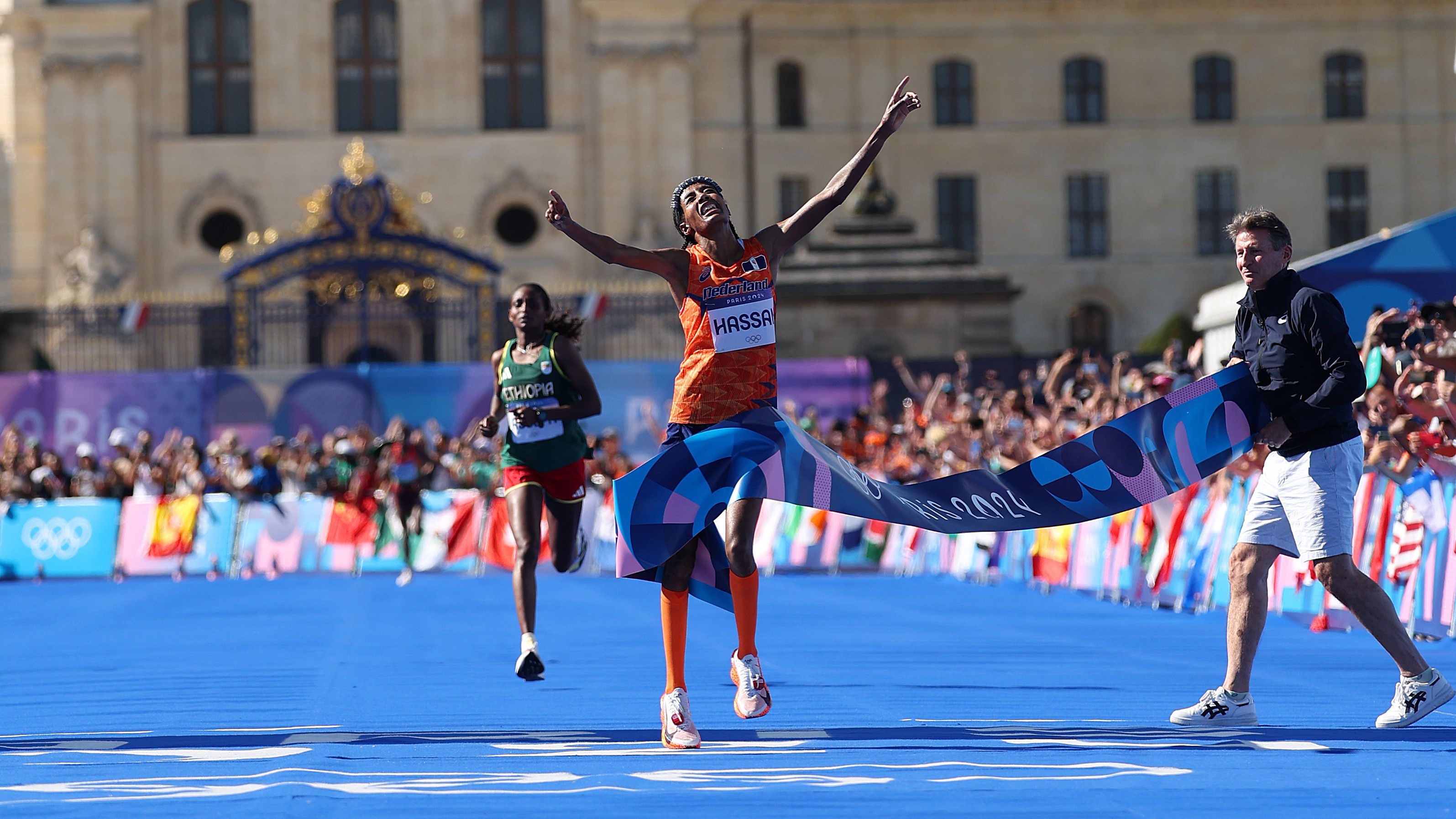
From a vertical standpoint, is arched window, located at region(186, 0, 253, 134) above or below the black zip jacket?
above

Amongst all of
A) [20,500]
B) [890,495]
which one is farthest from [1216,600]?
[20,500]

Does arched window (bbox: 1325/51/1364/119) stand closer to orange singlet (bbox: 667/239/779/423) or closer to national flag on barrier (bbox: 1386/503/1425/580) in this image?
national flag on barrier (bbox: 1386/503/1425/580)

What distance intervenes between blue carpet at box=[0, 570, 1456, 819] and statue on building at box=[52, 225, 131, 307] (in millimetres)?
34422

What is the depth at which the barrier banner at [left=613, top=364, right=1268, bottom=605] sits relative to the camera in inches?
299

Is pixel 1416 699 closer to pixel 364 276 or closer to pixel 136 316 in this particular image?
pixel 364 276

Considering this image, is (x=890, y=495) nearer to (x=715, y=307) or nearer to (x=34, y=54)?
(x=715, y=307)

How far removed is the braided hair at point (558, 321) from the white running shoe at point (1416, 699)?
447 centimetres

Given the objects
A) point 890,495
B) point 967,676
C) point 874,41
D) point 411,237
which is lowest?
point 967,676

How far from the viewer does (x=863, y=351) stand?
41.2 meters

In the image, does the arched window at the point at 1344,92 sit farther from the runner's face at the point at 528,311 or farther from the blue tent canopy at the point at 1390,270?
the runner's face at the point at 528,311

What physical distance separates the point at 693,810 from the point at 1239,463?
879cm

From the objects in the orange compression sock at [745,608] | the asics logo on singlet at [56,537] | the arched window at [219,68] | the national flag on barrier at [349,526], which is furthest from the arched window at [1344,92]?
the orange compression sock at [745,608]

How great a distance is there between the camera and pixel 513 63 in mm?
50406

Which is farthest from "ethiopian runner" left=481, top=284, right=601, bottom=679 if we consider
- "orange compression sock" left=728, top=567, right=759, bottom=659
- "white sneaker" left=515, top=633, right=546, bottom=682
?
"orange compression sock" left=728, top=567, right=759, bottom=659
